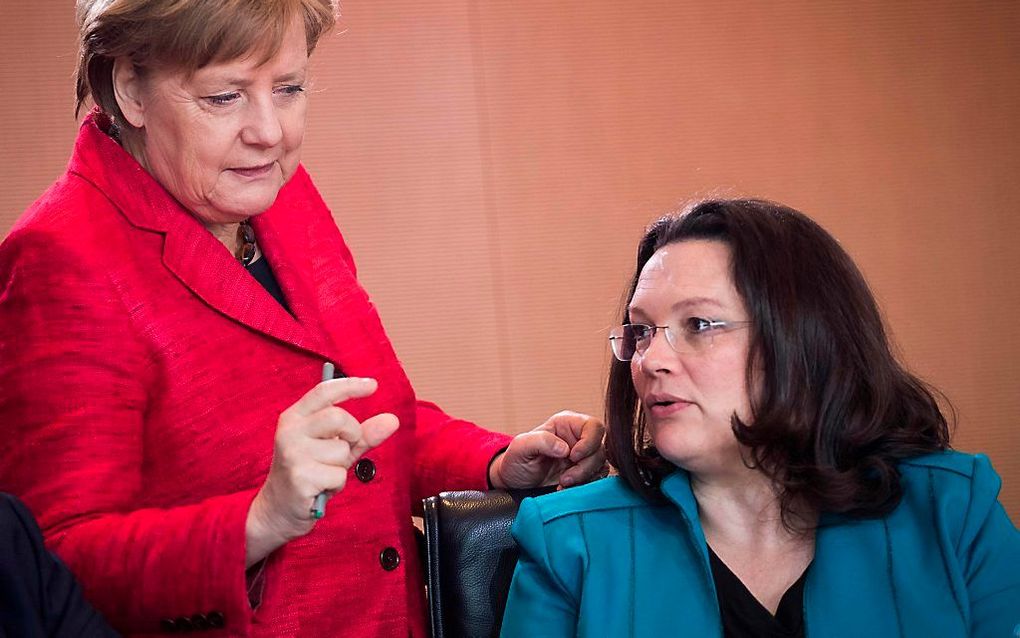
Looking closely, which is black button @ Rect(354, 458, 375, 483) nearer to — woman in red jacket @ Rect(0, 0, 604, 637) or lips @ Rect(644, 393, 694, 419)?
woman in red jacket @ Rect(0, 0, 604, 637)

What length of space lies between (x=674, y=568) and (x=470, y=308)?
2230mm

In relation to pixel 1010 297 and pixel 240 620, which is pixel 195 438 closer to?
pixel 240 620

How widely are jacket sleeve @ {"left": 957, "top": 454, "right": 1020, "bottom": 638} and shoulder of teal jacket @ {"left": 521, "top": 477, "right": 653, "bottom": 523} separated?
1.51ft

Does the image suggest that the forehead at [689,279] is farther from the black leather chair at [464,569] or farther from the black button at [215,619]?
the black button at [215,619]

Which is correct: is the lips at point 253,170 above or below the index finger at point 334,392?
above

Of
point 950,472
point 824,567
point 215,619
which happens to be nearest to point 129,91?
point 215,619

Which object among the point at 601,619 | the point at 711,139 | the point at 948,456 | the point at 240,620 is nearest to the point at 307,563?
the point at 240,620

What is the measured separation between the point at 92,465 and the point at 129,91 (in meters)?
0.51

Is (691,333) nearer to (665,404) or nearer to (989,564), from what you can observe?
(665,404)

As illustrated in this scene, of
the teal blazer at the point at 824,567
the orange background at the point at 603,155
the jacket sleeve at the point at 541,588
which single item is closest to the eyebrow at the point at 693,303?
the teal blazer at the point at 824,567

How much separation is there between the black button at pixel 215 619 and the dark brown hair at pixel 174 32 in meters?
0.69

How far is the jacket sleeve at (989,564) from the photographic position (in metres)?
1.66

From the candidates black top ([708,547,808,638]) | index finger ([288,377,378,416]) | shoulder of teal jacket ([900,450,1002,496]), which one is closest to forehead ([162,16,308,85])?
index finger ([288,377,378,416])

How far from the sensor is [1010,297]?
4.31 m
